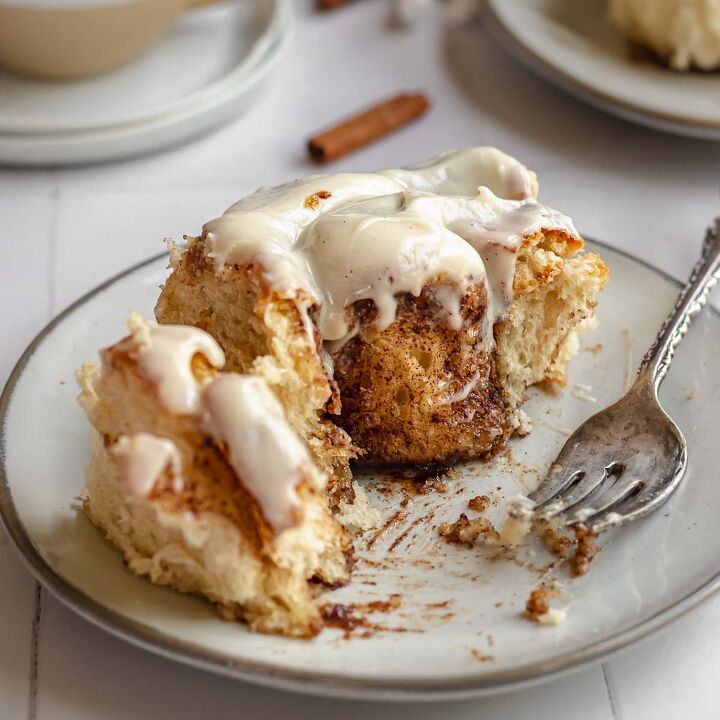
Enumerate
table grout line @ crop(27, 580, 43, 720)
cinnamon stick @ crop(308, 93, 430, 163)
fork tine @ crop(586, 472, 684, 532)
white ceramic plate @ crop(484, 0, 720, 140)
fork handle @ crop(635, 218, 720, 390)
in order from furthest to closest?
cinnamon stick @ crop(308, 93, 430, 163) < white ceramic plate @ crop(484, 0, 720, 140) < fork handle @ crop(635, 218, 720, 390) < fork tine @ crop(586, 472, 684, 532) < table grout line @ crop(27, 580, 43, 720)

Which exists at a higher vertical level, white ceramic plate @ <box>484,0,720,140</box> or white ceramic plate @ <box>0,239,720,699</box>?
white ceramic plate @ <box>484,0,720,140</box>

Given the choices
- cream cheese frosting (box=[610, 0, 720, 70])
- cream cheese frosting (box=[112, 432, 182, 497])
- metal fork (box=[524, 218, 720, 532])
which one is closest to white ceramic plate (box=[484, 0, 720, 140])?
cream cheese frosting (box=[610, 0, 720, 70])

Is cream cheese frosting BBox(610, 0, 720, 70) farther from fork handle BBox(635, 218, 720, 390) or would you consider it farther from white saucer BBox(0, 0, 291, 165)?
white saucer BBox(0, 0, 291, 165)

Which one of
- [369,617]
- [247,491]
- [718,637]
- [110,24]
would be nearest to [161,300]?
[247,491]

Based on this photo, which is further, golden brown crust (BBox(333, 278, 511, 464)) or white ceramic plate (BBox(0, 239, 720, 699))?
golden brown crust (BBox(333, 278, 511, 464))

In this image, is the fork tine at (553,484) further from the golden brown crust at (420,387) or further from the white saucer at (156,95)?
the white saucer at (156,95)

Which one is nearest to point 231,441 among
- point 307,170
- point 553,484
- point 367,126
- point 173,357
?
point 173,357

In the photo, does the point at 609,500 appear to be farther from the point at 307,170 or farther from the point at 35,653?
the point at 307,170
